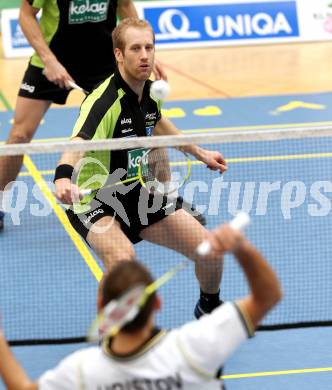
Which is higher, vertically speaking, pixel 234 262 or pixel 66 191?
Answer: pixel 66 191

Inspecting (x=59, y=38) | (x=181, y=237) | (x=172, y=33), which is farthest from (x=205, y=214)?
(x=172, y=33)

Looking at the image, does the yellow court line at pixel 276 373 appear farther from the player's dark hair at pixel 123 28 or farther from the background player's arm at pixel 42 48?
the background player's arm at pixel 42 48

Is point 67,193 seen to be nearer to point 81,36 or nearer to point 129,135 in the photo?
point 129,135

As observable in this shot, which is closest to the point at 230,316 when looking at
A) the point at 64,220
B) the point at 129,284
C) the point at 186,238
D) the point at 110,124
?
the point at 129,284

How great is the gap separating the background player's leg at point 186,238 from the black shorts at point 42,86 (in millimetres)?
2453

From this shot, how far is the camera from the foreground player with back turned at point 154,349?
3.29 metres

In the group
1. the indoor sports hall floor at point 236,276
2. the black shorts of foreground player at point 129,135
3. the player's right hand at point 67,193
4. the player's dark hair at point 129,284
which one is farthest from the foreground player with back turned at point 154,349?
the indoor sports hall floor at point 236,276

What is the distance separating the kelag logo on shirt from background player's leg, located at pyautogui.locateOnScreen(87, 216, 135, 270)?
2775 millimetres

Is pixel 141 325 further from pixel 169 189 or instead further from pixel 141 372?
pixel 169 189

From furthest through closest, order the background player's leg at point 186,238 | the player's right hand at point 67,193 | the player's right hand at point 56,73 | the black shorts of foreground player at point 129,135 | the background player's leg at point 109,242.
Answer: the player's right hand at point 56,73, the background player's leg at point 186,238, the black shorts of foreground player at point 129,135, the background player's leg at point 109,242, the player's right hand at point 67,193

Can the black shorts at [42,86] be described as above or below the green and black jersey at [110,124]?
below

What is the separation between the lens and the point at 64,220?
28.4 feet

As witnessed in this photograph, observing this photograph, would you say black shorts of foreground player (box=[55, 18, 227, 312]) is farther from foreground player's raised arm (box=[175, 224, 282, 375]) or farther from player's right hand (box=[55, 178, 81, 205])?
foreground player's raised arm (box=[175, 224, 282, 375])

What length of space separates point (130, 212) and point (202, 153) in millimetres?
611
